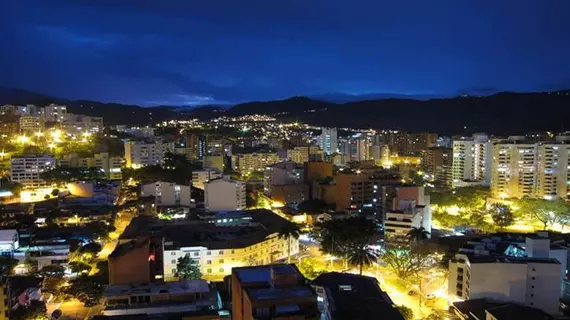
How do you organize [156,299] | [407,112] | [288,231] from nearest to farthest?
[156,299], [288,231], [407,112]

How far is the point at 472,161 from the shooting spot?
→ 27.6 metres

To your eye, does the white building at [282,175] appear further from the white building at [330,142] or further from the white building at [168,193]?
the white building at [330,142]

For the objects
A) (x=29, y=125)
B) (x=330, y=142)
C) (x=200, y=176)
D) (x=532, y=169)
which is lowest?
(x=200, y=176)

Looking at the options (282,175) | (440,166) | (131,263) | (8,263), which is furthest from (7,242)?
(440,166)

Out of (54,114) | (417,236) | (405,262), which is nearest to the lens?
(405,262)

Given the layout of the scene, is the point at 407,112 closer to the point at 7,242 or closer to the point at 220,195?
the point at 220,195

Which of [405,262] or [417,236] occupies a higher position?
[417,236]

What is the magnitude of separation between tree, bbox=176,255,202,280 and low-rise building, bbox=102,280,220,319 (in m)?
2.12

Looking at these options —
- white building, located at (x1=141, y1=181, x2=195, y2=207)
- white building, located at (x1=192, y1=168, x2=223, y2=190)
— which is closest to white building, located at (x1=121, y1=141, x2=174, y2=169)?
white building, located at (x1=192, y1=168, x2=223, y2=190)

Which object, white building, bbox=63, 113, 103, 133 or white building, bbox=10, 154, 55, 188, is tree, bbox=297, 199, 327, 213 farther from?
white building, bbox=63, 113, 103, 133

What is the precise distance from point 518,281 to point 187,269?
744 centimetres

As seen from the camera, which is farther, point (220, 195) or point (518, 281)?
point (220, 195)

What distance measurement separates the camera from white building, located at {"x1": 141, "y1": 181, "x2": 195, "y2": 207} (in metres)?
20.5

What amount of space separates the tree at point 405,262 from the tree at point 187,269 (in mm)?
5183
